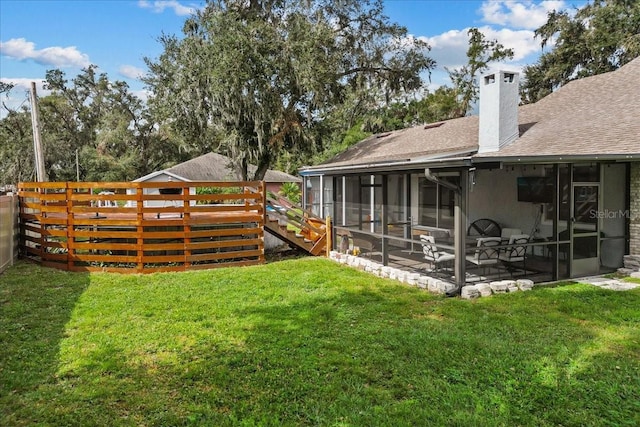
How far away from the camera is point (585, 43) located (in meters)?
21.6

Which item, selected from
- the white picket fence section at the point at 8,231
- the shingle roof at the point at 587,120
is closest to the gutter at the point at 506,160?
the shingle roof at the point at 587,120

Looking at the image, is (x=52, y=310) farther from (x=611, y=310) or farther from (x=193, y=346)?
(x=611, y=310)

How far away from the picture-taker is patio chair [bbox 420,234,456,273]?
7.51m

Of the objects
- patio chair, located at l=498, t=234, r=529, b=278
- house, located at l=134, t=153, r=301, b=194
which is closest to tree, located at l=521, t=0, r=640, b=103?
patio chair, located at l=498, t=234, r=529, b=278

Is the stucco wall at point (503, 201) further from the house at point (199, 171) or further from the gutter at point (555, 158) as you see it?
the house at point (199, 171)

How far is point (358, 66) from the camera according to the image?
19016 millimetres

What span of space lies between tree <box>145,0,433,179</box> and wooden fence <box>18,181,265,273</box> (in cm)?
760

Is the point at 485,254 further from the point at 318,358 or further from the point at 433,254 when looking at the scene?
the point at 318,358

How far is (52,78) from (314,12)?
104 ft

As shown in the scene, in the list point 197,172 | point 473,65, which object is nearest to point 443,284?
point 197,172

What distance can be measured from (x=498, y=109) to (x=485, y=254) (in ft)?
12.9

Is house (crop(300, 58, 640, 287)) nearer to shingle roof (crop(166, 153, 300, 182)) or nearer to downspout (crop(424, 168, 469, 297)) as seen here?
downspout (crop(424, 168, 469, 297))

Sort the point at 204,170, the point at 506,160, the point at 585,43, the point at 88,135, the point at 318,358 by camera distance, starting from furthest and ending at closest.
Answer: the point at 88,135 → the point at 204,170 → the point at 585,43 → the point at 506,160 → the point at 318,358

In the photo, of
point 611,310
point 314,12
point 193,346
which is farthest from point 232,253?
point 314,12
